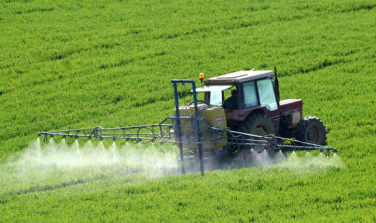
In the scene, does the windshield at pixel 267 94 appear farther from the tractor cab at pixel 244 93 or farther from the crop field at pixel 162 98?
the crop field at pixel 162 98

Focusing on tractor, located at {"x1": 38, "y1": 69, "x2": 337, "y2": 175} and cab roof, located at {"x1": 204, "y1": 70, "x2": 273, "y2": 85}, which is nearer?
tractor, located at {"x1": 38, "y1": 69, "x2": 337, "y2": 175}

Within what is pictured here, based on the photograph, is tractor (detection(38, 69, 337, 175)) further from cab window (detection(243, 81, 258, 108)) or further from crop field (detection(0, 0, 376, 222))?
crop field (detection(0, 0, 376, 222))

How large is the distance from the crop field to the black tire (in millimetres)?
306

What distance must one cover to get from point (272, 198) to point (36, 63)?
18.7m

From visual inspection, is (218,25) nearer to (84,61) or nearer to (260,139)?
(84,61)

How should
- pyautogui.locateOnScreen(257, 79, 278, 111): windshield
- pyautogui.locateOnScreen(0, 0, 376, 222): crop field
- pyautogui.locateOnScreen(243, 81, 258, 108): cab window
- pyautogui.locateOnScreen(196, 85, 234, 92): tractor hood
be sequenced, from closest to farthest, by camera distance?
pyautogui.locateOnScreen(0, 0, 376, 222): crop field, pyautogui.locateOnScreen(196, 85, 234, 92): tractor hood, pyautogui.locateOnScreen(243, 81, 258, 108): cab window, pyautogui.locateOnScreen(257, 79, 278, 111): windshield

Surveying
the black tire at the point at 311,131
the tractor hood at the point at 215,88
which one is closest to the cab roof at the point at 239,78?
the tractor hood at the point at 215,88

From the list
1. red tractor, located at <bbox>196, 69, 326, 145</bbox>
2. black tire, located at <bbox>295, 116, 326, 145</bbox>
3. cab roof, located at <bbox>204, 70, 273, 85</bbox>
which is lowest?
black tire, located at <bbox>295, 116, 326, 145</bbox>

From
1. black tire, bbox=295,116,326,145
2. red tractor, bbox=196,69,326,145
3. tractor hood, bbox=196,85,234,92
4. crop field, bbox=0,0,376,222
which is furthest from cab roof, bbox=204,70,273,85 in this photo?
crop field, bbox=0,0,376,222

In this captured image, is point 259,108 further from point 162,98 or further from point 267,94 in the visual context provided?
point 162,98

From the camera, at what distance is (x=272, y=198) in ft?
42.5

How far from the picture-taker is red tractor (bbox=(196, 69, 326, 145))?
1641cm

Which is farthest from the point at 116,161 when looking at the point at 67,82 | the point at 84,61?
the point at 84,61

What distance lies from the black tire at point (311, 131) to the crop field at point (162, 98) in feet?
1.00
